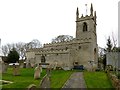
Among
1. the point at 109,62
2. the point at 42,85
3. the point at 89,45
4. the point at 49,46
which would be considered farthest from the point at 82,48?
the point at 42,85

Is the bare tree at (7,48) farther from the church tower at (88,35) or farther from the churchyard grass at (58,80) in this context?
the churchyard grass at (58,80)

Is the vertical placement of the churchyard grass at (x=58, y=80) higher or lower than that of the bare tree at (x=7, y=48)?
lower

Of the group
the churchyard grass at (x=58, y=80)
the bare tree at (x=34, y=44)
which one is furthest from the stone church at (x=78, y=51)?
the churchyard grass at (x=58, y=80)

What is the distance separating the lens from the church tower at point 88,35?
5694 cm

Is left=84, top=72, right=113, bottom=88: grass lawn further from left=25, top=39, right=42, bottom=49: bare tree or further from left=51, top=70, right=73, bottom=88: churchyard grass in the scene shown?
left=25, top=39, right=42, bottom=49: bare tree

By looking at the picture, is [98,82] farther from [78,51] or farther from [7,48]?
[7,48]

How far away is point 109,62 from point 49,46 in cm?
2632

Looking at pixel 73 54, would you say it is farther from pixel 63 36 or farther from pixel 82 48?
pixel 63 36

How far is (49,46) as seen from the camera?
6538 centimetres

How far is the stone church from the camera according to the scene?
→ 5556cm

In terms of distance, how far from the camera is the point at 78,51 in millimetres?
58281

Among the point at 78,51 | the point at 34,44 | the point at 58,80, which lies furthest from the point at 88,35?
the point at 58,80

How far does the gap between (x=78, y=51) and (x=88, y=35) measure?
5464mm

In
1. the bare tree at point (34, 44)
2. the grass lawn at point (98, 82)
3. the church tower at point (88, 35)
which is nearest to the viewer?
the grass lawn at point (98, 82)
